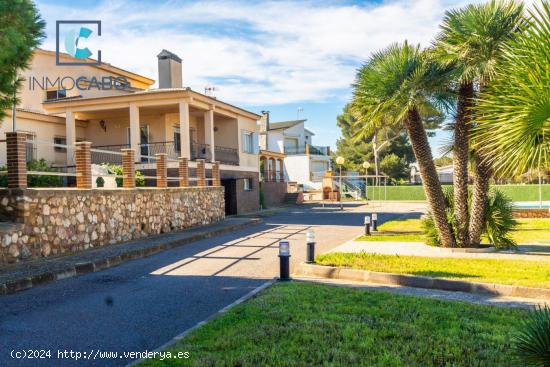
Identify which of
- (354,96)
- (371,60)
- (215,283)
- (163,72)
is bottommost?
(215,283)

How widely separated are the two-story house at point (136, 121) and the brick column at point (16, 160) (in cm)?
1159

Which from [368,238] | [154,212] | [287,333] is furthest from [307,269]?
[154,212]

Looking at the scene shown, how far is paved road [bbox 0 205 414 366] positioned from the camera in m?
5.39

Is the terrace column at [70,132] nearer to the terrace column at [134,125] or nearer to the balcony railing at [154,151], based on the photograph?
the balcony railing at [154,151]

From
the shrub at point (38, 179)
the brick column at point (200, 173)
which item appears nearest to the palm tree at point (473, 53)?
the brick column at point (200, 173)

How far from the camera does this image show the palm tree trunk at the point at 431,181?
41.7 ft

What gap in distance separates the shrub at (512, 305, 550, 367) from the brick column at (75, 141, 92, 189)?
469 inches

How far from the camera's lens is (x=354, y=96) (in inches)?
488

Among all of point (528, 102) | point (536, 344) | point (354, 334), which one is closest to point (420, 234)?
point (354, 334)

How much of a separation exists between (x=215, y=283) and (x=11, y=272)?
3845 mm

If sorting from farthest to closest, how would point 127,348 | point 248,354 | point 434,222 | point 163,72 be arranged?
point 163,72
point 434,222
point 127,348
point 248,354

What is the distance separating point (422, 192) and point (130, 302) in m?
42.9

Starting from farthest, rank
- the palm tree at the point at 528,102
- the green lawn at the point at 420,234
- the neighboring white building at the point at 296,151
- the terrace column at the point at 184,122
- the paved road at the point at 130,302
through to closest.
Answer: the neighboring white building at the point at 296,151, the terrace column at the point at 184,122, the green lawn at the point at 420,234, the paved road at the point at 130,302, the palm tree at the point at 528,102

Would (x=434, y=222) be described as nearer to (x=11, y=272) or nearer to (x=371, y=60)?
(x=371, y=60)
